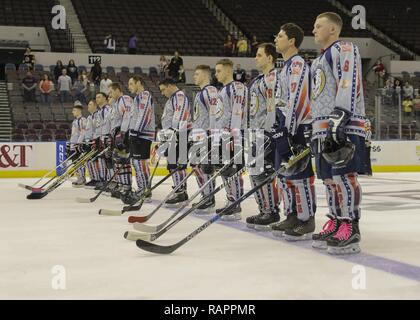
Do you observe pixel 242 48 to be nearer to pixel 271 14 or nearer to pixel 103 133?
pixel 271 14

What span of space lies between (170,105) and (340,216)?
361 cm

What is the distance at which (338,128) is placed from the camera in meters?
3.87

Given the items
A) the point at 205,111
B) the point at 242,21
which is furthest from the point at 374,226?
the point at 242,21

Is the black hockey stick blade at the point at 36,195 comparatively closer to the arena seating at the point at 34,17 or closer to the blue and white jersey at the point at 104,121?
the blue and white jersey at the point at 104,121

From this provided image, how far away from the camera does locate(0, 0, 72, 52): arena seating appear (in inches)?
754

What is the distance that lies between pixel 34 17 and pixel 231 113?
52.1ft

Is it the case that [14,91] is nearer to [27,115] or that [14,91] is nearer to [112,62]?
[27,115]

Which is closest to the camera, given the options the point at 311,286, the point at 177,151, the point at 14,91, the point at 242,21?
the point at 311,286

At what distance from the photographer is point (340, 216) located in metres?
4.23

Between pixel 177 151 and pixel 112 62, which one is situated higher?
pixel 112 62

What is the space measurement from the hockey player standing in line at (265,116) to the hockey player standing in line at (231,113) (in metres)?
0.34

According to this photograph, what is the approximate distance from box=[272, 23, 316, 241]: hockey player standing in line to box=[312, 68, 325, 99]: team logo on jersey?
1.06ft

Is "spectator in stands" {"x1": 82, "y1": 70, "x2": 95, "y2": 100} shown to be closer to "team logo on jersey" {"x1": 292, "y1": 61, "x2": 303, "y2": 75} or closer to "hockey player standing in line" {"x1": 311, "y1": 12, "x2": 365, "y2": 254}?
"team logo on jersey" {"x1": 292, "y1": 61, "x2": 303, "y2": 75}

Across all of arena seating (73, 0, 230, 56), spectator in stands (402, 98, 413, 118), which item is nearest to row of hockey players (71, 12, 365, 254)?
spectator in stands (402, 98, 413, 118)
